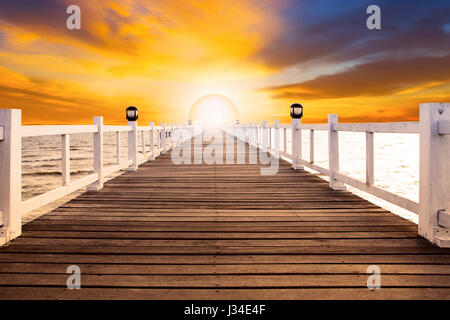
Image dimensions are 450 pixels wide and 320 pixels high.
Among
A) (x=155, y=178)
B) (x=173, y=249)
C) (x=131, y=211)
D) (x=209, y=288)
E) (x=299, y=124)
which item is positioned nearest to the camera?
(x=209, y=288)

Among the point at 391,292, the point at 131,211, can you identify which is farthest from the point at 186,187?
the point at 391,292

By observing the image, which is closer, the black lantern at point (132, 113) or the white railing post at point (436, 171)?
the white railing post at point (436, 171)

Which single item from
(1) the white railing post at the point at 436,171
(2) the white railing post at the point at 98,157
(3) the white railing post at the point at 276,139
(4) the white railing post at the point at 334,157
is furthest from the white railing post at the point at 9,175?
(3) the white railing post at the point at 276,139

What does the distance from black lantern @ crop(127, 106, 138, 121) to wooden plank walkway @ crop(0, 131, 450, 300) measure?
352 centimetres

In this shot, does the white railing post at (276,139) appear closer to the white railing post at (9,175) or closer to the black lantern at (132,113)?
the black lantern at (132,113)

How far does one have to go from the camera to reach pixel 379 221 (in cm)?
349

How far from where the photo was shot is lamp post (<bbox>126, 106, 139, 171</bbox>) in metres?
7.52

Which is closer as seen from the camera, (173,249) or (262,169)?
(173,249)

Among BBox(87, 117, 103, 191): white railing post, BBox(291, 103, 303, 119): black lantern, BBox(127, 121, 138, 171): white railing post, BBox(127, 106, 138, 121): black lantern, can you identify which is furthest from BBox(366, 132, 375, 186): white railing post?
BBox(127, 106, 138, 121): black lantern

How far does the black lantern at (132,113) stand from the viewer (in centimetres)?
778

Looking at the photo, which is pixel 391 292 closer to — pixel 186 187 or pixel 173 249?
pixel 173 249

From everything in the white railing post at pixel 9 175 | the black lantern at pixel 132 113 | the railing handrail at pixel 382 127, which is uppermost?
the black lantern at pixel 132 113

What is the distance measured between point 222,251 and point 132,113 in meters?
5.88

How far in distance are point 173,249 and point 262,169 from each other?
17.0 ft
